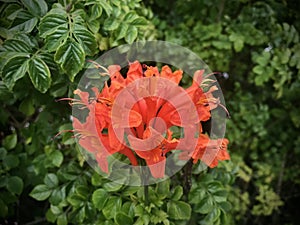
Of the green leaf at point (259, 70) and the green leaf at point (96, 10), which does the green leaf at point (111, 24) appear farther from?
the green leaf at point (259, 70)

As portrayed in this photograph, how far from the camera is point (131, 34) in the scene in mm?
1072

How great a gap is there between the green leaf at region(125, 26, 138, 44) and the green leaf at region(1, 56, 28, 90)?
0.86 ft

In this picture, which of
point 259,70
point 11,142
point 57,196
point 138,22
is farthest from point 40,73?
point 259,70

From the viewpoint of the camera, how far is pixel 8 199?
134 cm

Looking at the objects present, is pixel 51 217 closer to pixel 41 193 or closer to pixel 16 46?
pixel 41 193

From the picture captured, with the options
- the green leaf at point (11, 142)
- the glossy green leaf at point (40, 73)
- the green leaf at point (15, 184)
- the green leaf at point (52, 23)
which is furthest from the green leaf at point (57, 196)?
the green leaf at point (52, 23)

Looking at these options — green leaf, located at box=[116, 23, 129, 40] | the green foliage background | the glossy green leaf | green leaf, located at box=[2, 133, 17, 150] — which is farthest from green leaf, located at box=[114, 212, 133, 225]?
green leaf, located at box=[2, 133, 17, 150]

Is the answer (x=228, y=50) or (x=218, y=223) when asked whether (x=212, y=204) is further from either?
(x=228, y=50)

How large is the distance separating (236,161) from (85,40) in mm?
948

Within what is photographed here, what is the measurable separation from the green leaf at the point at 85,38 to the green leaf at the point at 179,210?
0.41 m

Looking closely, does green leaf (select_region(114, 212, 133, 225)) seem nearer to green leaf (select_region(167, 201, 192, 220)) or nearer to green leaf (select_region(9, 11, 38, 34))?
green leaf (select_region(167, 201, 192, 220))

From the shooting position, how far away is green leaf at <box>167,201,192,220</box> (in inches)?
39.5

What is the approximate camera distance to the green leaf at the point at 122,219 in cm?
95

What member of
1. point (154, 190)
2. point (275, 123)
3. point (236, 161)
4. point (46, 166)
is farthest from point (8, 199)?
point (275, 123)
